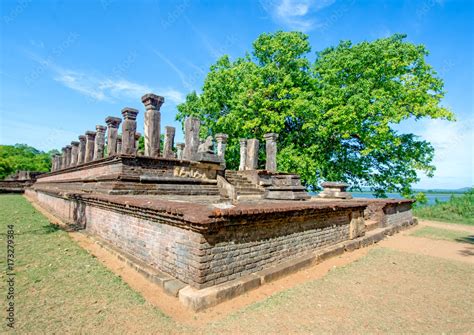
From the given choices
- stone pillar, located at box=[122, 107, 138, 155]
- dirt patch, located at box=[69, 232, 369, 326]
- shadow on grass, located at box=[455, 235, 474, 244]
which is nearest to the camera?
dirt patch, located at box=[69, 232, 369, 326]

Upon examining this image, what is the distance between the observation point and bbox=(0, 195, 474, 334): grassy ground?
3.11 m

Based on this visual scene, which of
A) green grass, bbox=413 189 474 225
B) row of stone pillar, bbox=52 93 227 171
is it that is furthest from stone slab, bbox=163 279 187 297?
green grass, bbox=413 189 474 225

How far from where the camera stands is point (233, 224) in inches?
158

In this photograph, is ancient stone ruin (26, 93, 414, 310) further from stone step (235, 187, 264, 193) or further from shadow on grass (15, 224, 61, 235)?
shadow on grass (15, 224, 61, 235)

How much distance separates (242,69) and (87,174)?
39.9 feet

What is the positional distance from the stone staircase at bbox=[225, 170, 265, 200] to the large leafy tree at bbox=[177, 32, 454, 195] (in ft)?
13.8

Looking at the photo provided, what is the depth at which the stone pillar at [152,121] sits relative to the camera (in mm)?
8531

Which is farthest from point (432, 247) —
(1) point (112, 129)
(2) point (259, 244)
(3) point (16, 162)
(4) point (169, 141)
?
(3) point (16, 162)

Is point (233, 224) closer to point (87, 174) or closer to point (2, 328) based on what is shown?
point (2, 328)

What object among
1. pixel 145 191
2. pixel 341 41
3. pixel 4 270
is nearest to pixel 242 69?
pixel 341 41

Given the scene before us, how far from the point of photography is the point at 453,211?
1722 centimetres

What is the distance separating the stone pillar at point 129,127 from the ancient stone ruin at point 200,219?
0.10 ft

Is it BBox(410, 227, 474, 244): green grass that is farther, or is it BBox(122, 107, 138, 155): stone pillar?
BBox(410, 227, 474, 244): green grass

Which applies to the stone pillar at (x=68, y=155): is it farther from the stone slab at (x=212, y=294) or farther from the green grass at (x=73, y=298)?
the stone slab at (x=212, y=294)
